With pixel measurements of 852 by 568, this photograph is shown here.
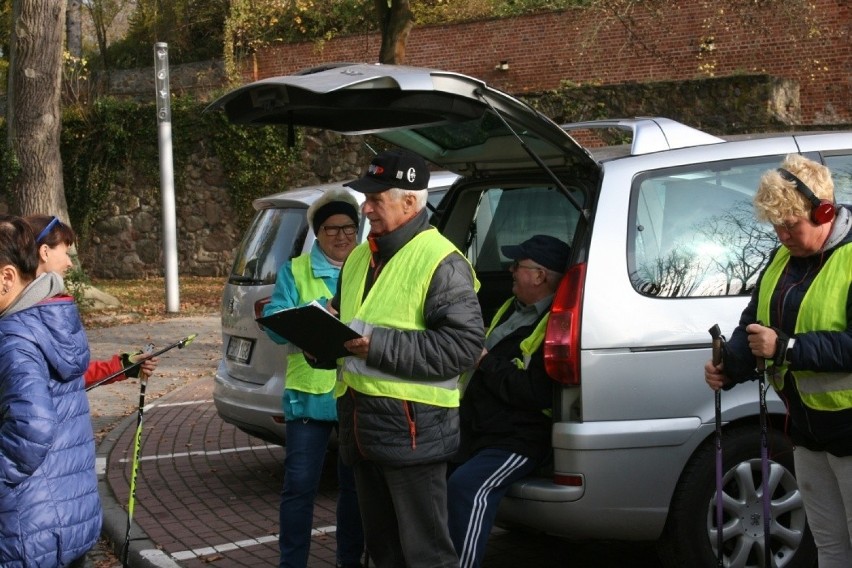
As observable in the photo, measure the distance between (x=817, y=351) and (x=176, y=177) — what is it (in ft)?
68.9

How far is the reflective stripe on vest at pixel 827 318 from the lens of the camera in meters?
3.97

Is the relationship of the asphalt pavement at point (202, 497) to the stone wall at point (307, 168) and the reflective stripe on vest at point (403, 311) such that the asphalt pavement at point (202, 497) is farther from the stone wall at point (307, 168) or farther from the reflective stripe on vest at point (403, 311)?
the stone wall at point (307, 168)

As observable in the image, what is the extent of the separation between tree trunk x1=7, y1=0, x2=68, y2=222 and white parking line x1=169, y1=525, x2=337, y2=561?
1206cm

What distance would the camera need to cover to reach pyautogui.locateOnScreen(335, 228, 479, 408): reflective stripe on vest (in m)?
4.16

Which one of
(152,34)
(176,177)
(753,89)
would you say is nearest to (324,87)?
(753,89)

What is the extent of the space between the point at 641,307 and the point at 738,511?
1.00 m

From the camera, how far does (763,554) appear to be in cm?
506

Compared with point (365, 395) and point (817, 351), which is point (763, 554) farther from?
point (365, 395)

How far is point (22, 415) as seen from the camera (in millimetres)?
3691

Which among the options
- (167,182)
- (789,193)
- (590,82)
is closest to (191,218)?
(167,182)

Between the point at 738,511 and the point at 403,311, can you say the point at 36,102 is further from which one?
the point at 738,511

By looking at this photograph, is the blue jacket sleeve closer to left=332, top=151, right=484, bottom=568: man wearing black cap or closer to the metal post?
left=332, top=151, right=484, bottom=568: man wearing black cap

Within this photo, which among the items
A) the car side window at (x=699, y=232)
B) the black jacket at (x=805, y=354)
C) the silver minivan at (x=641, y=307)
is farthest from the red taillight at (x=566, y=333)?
the black jacket at (x=805, y=354)

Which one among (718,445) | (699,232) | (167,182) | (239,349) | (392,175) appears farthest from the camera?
(167,182)
